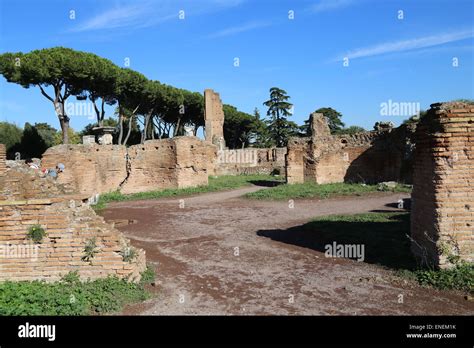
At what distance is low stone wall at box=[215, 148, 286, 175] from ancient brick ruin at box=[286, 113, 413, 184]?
47.2 ft

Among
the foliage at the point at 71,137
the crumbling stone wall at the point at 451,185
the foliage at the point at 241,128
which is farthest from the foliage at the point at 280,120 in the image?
the crumbling stone wall at the point at 451,185

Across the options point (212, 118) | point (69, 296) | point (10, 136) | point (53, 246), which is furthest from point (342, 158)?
point (10, 136)

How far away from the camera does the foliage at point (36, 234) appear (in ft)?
19.6

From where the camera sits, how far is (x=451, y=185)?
6195 mm

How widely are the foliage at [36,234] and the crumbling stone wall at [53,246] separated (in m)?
0.06

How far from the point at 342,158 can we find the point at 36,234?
61.1 ft

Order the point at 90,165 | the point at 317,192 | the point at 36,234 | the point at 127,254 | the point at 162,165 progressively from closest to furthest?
1. the point at 36,234
2. the point at 127,254
3. the point at 317,192
4. the point at 90,165
5. the point at 162,165

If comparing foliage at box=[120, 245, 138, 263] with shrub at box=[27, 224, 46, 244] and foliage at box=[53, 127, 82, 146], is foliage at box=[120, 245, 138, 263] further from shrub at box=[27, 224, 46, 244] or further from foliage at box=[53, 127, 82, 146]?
foliage at box=[53, 127, 82, 146]

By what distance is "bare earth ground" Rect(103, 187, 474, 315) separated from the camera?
5.13 m
